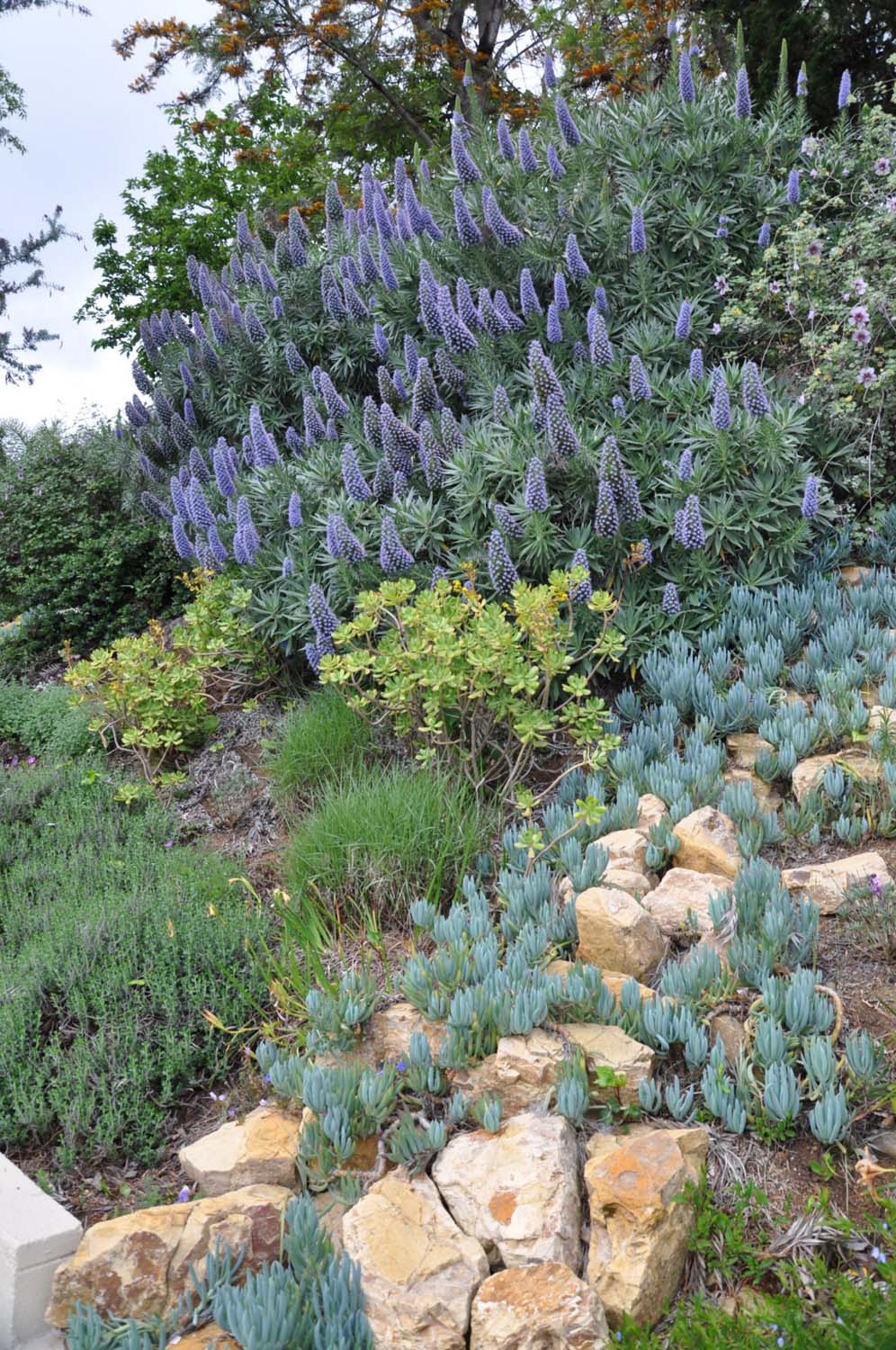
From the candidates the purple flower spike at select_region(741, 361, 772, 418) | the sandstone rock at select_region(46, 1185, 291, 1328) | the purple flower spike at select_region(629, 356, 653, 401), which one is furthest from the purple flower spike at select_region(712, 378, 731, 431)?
the sandstone rock at select_region(46, 1185, 291, 1328)

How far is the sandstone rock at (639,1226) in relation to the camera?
7.23 feet

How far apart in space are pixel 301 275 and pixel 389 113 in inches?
304

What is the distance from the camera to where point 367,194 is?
8000 mm

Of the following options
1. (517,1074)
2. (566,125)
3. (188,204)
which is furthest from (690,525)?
(188,204)

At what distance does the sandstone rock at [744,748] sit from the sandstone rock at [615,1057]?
1855 mm

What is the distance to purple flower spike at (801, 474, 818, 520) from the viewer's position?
17.0ft

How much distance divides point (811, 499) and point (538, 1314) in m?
4.03

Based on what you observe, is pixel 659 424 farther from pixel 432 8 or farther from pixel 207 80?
pixel 207 80

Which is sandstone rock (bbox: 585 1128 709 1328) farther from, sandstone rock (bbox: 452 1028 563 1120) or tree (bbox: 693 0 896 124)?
tree (bbox: 693 0 896 124)

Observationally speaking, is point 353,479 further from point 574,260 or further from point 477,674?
point 574,260

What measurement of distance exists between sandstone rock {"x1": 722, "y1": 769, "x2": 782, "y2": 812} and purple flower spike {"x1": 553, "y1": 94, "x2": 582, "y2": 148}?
4.52m

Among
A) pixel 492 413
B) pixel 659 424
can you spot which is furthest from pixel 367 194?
pixel 659 424

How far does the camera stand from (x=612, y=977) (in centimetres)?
305

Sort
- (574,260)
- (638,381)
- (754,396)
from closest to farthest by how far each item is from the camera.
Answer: (754,396) → (638,381) → (574,260)
